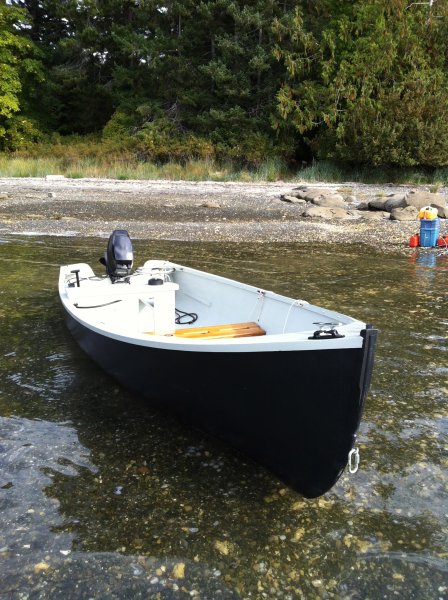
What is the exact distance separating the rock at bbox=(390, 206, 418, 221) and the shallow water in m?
10.8

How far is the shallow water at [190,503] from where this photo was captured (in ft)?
9.15

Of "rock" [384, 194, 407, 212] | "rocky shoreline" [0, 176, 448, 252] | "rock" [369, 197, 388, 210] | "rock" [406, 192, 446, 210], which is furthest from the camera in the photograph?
"rock" [369, 197, 388, 210]

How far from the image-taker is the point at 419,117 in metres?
25.2

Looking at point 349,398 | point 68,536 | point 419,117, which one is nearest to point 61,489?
point 68,536

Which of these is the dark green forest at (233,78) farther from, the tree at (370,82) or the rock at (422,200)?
the rock at (422,200)

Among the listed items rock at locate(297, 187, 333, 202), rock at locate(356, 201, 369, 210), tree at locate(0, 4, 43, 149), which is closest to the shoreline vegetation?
rock at locate(297, 187, 333, 202)

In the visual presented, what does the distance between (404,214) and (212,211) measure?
559cm

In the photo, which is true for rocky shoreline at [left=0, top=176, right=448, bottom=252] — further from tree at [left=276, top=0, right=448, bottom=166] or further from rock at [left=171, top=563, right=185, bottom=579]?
rock at [left=171, top=563, right=185, bottom=579]

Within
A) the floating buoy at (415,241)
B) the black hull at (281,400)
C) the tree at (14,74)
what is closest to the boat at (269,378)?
the black hull at (281,400)

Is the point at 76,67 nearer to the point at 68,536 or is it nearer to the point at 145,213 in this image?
the point at 145,213

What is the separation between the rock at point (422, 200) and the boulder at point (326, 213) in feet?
6.03

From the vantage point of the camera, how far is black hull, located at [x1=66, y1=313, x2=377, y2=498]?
2854 millimetres

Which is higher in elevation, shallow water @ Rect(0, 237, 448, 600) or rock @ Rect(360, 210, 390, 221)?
rock @ Rect(360, 210, 390, 221)

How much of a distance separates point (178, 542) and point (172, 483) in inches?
22.2
